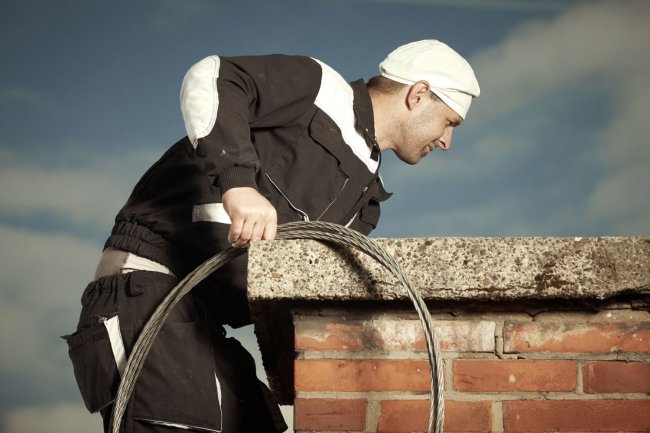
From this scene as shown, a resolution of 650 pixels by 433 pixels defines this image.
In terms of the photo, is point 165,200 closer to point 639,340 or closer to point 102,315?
point 102,315

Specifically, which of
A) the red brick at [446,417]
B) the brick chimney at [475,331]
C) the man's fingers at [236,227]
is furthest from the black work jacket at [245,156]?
the red brick at [446,417]

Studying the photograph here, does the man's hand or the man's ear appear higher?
the man's ear

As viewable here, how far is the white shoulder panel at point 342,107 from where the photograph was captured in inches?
111

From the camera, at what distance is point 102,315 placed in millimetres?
2484

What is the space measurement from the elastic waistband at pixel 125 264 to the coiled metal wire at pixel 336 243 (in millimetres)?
302

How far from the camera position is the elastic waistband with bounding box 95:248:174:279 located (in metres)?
2.56

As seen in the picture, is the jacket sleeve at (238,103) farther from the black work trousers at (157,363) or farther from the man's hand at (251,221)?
the black work trousers at (157,363)

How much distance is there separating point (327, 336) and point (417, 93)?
1.36 m

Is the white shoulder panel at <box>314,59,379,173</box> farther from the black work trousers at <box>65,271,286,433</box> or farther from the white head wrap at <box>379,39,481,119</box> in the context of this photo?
the black work trousers at <box>65,271,286,433</box>

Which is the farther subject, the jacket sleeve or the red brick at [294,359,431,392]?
the jacket sleeve

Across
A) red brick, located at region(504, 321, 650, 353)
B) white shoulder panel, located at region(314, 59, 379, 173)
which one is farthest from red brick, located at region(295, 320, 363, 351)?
white shoulder panel, located at region(314, 59, 379, 173)

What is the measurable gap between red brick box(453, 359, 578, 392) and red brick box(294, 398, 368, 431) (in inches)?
10.1

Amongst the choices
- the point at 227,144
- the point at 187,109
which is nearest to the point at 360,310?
the point at 227,144

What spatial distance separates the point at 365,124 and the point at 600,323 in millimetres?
1188
